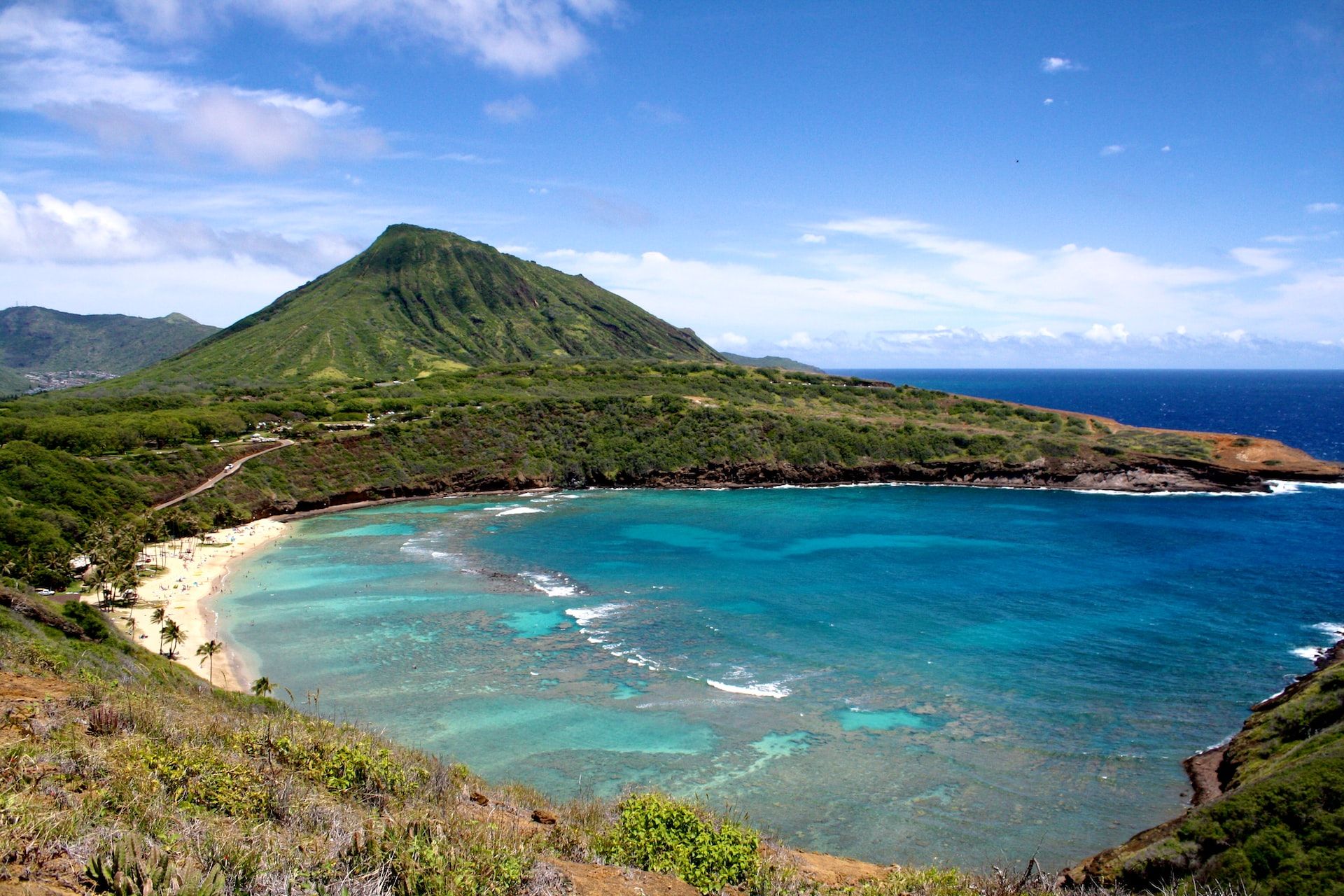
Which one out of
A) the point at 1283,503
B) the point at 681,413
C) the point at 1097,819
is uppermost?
the point at 681,413

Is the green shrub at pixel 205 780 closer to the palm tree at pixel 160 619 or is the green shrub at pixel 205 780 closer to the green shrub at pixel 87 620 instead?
the green shrub at pixel 87 620

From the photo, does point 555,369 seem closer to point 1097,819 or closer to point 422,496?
point 422,496

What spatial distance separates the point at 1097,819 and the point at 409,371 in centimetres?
11705

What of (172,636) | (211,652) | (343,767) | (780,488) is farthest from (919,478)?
(343,767)

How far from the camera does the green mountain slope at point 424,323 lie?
12238 centimetres

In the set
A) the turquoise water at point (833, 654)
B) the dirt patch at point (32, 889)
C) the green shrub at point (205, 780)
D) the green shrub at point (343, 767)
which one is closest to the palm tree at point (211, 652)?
the turquoise water at point (833, 654)

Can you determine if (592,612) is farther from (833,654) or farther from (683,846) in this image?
(683,846)

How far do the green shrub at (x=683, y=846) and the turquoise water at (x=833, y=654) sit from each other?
20.9ft

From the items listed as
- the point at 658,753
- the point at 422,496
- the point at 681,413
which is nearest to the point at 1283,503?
the point at 681,413

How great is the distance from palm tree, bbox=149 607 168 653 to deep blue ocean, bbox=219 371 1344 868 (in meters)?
2.64

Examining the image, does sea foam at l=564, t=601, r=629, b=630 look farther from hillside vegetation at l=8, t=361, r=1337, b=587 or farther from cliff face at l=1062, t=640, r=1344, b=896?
hillside vegetation at l=8, t=361, r=1337, b=587

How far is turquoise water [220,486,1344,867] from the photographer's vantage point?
20.9m

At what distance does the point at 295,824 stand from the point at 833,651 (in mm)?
23402

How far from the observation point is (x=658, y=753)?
2266cm
